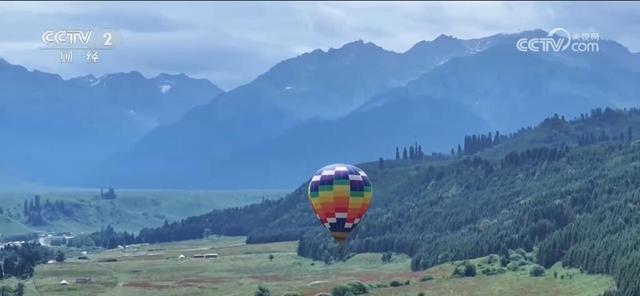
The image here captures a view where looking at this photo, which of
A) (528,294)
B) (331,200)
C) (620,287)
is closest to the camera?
(331,200)

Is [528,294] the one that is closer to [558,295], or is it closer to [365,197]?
[558,295]

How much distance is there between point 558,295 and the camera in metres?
195

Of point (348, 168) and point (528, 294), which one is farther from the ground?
point (348, 168)

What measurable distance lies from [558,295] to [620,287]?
520 inches

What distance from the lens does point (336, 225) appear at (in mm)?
174500

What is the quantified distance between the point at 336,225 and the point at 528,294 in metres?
42.4

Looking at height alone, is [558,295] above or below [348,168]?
below

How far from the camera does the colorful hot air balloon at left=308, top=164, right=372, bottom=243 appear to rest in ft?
569

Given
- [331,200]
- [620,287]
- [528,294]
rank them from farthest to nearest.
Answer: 1. [528,294]
2. [620,287]
3. [331,200]

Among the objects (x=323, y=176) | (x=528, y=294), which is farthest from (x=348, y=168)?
(x=528, y=294)

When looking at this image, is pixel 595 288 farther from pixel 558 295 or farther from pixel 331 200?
pixel 331 200

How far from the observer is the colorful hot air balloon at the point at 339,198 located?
6831 inches

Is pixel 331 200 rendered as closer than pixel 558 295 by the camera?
Yes

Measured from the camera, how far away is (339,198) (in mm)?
173750
